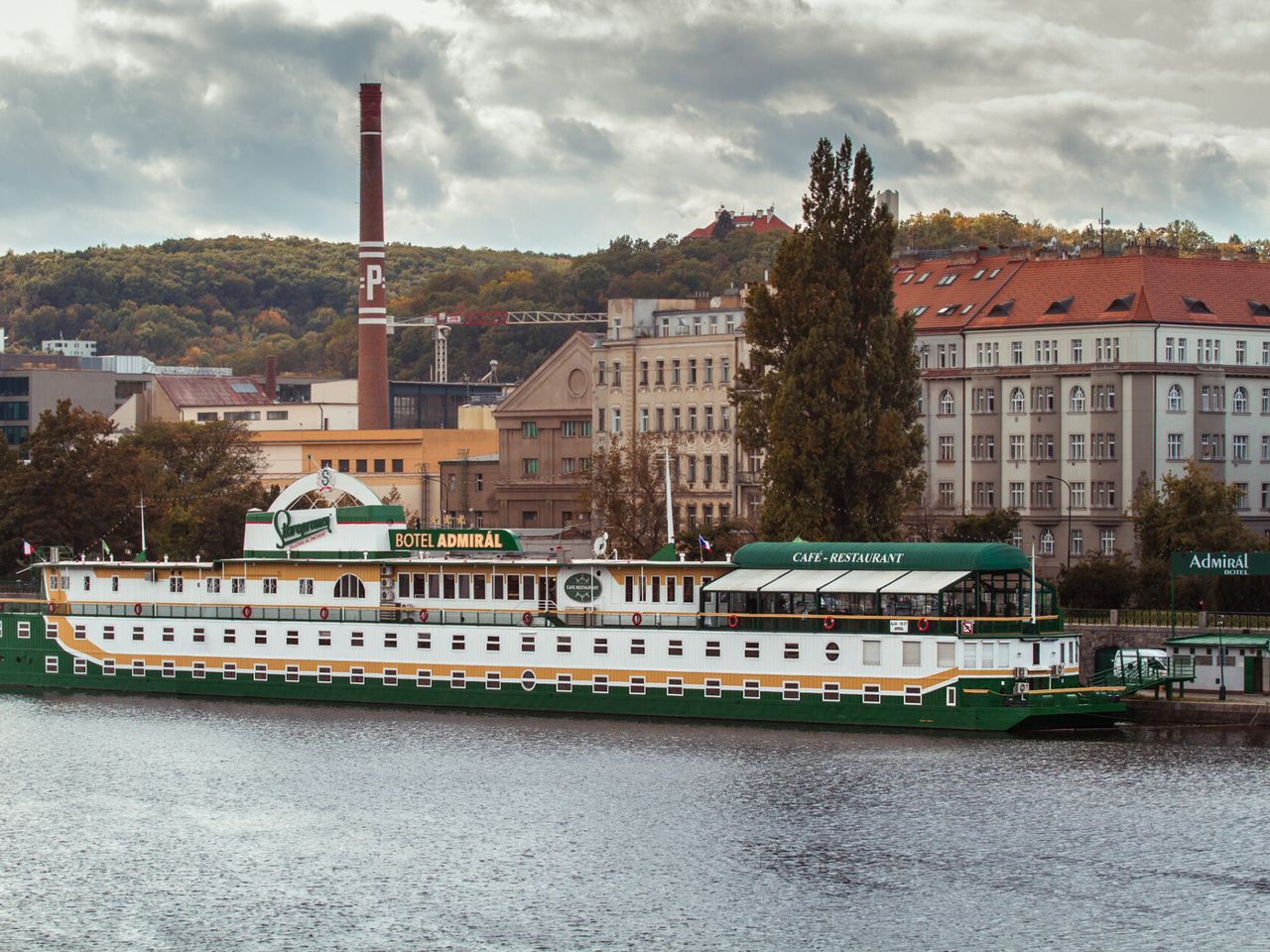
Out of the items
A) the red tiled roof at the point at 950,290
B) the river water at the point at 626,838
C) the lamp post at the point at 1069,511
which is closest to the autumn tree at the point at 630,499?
the red tiled roof at the point at 950,290

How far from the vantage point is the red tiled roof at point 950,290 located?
112m

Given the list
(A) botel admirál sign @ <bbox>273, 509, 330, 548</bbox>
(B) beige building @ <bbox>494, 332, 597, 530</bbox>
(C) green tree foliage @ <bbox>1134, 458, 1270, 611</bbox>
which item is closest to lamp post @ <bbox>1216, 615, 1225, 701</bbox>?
(C) green tree foliage @ <bbox>1134, 458, 1270, 611</bbox>

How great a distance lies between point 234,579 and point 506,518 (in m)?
49.5

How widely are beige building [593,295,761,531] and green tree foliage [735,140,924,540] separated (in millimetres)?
31520

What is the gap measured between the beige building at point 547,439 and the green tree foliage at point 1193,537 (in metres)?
44.4

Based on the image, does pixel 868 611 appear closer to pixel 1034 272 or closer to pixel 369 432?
pixel 1034 272

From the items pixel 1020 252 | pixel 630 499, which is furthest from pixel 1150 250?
pixel 630 499

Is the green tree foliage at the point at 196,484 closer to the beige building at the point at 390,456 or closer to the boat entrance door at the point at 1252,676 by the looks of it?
the beige building at the point at 390,456

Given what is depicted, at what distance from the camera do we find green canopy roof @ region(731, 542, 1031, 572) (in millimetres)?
71000

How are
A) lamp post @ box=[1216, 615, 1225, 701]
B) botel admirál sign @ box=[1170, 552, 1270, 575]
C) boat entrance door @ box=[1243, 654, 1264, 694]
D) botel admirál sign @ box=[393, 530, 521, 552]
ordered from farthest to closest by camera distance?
botel admirál sign @ box=[393, 530, 521, 552] < botel admirál sign @ box=[1170, 552, 1270, 575] < boat entrance door @ box=[1243, 654, 1264, 694] < lamp post @ box=[1216, 615, 1225, 701]

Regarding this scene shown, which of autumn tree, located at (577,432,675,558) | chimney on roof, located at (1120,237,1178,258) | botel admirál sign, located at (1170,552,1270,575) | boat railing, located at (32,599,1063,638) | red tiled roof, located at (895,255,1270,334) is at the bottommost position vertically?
boat railing, located at (32,599,1063,638)

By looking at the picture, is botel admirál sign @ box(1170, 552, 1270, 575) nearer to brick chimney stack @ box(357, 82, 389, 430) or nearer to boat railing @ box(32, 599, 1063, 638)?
boat railing @ box(32, 599, 1063, 638)

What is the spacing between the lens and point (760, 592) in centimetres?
7469

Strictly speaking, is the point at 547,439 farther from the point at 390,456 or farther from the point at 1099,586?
the point at 1099,586
